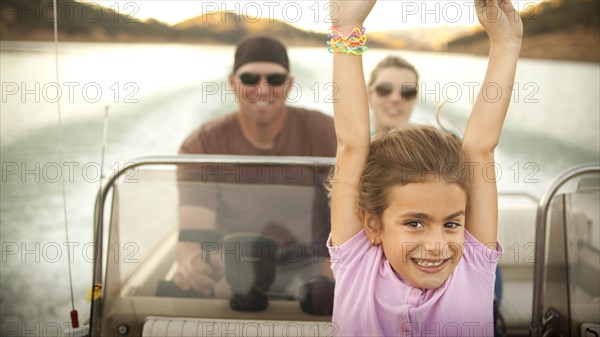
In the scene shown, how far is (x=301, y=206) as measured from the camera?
1939 mm

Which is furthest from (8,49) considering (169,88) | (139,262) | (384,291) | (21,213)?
(169,88)

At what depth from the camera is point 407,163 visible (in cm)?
139

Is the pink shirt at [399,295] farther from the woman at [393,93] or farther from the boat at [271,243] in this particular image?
the woman at [393,93]

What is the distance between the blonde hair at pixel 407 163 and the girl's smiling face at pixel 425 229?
0.06 feet

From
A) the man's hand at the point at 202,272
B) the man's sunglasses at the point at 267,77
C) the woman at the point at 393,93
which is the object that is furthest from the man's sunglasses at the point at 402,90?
the man's hand at the point at 202,272

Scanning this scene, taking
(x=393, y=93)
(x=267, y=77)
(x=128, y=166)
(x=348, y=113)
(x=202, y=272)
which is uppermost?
(x=267, y=77)

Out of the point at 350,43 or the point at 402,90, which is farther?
the point at 402,90

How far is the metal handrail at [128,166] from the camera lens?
1.80 meters

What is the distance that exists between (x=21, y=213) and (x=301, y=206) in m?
1.51

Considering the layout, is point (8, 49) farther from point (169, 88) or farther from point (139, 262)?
point (169, 88)

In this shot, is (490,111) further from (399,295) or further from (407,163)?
(399,295)

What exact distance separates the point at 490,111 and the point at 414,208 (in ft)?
0.99

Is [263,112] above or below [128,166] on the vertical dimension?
above

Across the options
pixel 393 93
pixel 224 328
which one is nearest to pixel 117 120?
pixel 393 93
